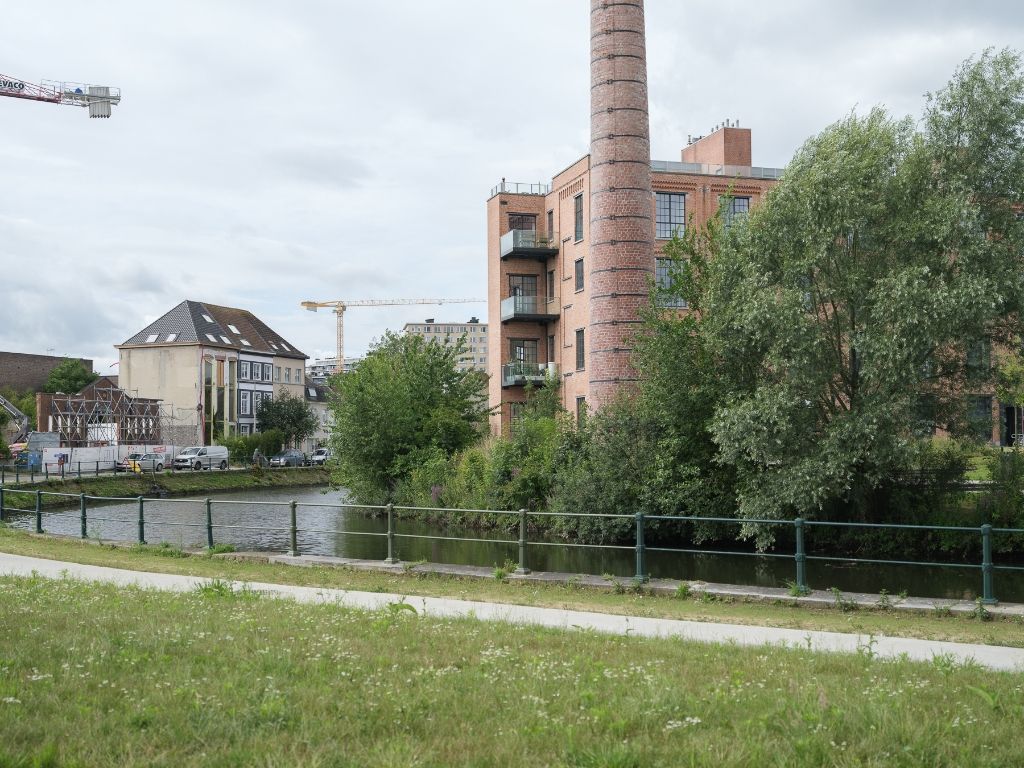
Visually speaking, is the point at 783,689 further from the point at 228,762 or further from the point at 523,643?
the point at 228,762

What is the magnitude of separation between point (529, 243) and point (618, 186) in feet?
48.0

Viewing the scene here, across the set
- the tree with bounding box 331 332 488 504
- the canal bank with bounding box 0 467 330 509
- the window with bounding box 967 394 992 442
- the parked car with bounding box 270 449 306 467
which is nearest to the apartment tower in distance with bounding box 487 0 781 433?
the tree with bounding box 331 332 488 504

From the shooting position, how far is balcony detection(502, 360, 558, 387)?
139 ft

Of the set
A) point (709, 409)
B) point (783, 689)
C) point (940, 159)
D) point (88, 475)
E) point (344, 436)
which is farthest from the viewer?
point (88, 475)

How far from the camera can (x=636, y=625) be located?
9211mm

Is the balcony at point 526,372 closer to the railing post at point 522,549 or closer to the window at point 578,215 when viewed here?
the window at point 578,215

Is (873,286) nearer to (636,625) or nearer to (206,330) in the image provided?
(636,625)

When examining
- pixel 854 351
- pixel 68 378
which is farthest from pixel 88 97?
pixel 854 351

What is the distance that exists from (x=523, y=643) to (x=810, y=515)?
15.9 m

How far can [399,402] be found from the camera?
3756 centimetres

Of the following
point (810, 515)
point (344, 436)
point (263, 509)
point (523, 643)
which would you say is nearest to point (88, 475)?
point (263, 509)

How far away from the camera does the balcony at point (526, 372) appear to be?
139 feet

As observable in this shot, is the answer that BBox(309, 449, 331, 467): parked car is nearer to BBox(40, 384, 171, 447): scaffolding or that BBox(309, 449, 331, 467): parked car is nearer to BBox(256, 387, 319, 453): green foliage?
BBox(256, 387, 319, 453): green foliage

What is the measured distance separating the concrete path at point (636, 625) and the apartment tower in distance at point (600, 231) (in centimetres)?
1646
